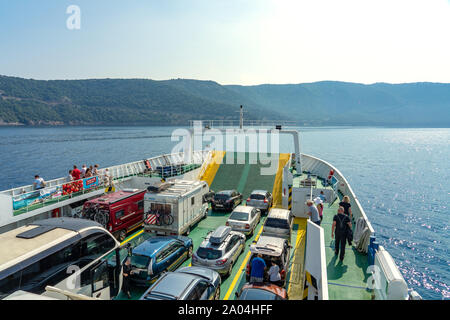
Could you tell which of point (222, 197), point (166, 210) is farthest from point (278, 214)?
point (222, 197)

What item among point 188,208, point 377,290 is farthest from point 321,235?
point 188,208

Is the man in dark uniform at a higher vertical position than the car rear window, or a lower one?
lower

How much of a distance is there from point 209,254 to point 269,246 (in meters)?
2.11

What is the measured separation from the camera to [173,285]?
22.3 feet

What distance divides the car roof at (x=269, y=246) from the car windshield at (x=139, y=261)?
11.1 ft

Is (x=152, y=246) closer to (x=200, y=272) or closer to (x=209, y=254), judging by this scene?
(x=209, y=254)

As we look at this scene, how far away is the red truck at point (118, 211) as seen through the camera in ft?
40.9

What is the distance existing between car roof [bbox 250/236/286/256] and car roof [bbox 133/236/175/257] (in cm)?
309

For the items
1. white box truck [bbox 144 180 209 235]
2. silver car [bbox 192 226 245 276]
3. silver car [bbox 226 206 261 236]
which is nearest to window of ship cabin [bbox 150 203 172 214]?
white box truck [bbox 144 180 209 235]

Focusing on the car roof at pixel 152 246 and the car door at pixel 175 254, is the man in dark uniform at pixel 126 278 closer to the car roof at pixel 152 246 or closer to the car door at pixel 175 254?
the car roof at pixel 152 246

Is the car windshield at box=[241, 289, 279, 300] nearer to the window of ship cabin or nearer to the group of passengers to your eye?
the window of ship cabin

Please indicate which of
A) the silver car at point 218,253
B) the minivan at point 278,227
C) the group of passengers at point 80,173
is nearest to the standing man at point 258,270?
the silver car at point 218,253

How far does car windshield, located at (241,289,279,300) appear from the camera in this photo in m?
6.69

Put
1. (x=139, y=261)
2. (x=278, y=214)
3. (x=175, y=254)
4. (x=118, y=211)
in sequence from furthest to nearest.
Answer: (x=118, y=211) → (x=278, y=214) → (x=175, y=254) → (x=139, y=261)
